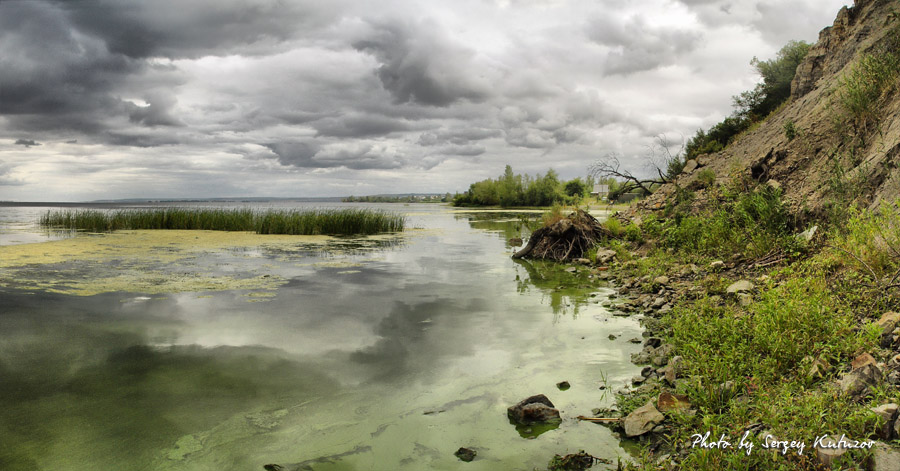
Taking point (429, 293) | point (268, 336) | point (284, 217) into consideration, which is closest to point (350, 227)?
point (284, 217)

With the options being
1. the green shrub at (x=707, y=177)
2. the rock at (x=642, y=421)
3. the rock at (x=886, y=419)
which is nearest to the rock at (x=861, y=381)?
the rock at (x=886, y=419)

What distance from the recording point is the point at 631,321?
6.77 meters

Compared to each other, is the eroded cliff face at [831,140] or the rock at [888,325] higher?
the eroded cliff face at [831,140]

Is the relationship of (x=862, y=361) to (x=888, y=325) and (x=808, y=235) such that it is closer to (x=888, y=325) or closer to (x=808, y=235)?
(x=888, y=325)

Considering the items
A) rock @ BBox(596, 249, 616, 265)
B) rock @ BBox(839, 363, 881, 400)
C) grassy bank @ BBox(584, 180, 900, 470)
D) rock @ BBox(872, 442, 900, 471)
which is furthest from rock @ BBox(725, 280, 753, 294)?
rock @ BBox(596, 249, 616, 265)

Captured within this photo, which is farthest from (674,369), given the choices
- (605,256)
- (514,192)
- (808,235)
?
(514,192)

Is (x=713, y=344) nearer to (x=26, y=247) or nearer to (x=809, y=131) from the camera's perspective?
(x=809, y=131)

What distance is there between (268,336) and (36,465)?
305 cm

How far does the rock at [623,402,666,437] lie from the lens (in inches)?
136

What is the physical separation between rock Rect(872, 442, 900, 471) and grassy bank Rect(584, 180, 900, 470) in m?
0.04

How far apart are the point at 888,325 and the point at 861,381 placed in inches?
41.3

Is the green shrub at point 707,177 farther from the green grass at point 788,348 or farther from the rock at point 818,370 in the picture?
the rock at point 818,370

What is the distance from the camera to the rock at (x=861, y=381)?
3068 millimetres

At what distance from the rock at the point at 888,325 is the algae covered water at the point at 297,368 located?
2.00 meters
